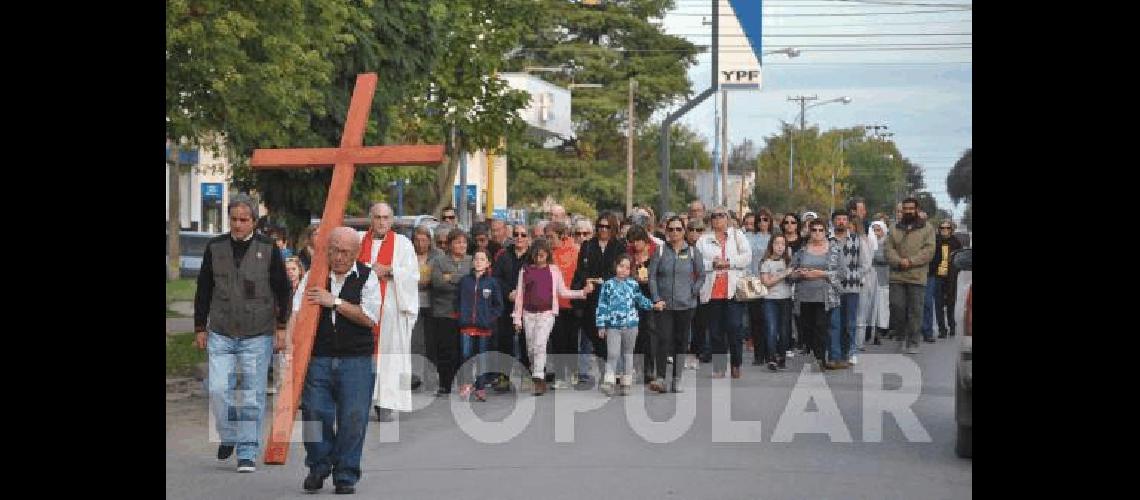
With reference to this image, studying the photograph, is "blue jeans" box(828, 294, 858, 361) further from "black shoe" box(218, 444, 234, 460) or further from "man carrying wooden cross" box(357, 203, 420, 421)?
"black shoe" box(218, 444, 234, 460)

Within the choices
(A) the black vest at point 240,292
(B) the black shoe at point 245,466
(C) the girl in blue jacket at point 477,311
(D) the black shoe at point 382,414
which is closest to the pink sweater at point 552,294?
(C) the girl in blue jacket at point 477,311

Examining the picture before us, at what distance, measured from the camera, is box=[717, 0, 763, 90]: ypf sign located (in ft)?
95.3

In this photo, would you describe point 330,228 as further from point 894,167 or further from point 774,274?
point 894,167

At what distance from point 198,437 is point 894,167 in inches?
5739

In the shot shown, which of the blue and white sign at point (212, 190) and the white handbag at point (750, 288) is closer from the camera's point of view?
the white handbag at point (750, 288)

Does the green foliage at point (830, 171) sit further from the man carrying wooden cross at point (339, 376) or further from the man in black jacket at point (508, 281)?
the man carrying wooden cross at point (339, 376)

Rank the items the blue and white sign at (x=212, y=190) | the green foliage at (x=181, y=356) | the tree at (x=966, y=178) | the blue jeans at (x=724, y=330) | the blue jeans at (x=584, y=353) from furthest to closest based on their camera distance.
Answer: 1. the blue and white sign at (x=212, y=190)
2. the green foliage at (x=181, y=356)
3. the blue jeans at (x=724, y=330)
4. the blue jeans at (x=584, y=353)
5. the tree at (x=966, y=178)

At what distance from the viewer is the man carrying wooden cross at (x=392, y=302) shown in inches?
639

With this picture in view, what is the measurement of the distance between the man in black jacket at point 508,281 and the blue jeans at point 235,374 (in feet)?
19.7

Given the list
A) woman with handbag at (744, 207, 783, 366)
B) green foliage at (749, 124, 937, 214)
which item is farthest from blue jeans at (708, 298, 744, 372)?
green foliage at (749, 124, 937, 214)

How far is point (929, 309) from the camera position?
25.8 m
